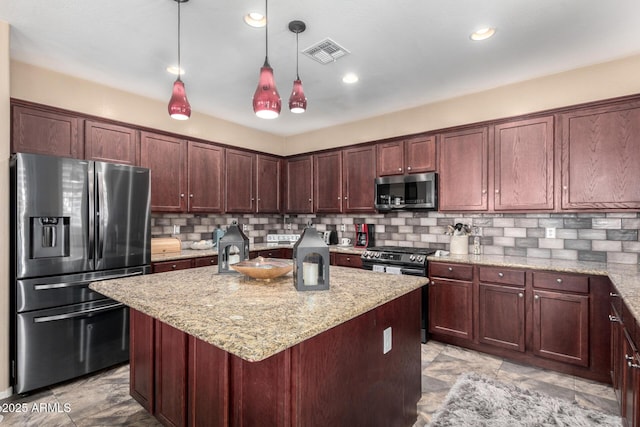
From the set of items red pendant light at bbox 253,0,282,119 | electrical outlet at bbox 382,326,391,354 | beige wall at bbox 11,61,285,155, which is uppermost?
beige wall at bbox 11,61,285,155

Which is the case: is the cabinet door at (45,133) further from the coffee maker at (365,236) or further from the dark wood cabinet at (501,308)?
the dark wood cabinet at (501,308)

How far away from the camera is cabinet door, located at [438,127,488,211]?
11.2 feet

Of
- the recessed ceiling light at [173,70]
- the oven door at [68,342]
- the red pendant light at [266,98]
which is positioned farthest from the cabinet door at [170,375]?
the recessed ceiling light at [173,70]

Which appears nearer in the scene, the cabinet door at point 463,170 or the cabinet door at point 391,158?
the cabinet door at point 463,170

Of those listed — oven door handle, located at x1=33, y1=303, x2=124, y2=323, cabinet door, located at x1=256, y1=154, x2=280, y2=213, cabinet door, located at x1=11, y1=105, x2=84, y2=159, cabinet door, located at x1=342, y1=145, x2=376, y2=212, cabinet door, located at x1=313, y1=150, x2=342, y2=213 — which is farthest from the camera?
cabinet door, located at x1=256, y1=154, x2=280, y2=213

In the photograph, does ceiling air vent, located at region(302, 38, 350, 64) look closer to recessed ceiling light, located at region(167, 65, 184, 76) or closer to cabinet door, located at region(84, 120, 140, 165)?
recessed ceiling light, located at region(167, 65, 184, 76)

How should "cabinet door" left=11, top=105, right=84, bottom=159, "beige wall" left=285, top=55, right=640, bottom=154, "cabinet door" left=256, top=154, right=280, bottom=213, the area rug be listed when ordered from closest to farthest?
1. the area rug
2. "cabinet door" left=11, top=105, right=84, bottom=159
3. "beige wall" left=285, top=55, right=640, bottom=154
4. "cabinet door" left=256, top=154, right=280, bottom=213

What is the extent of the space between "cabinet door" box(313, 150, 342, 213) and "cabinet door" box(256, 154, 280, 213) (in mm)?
648

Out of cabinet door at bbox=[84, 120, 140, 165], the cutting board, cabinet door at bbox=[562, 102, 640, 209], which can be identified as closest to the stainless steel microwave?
cabinet door at bbox=[562, 102, 640, 209]

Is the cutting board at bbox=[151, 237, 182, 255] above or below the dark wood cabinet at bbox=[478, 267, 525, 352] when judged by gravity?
above

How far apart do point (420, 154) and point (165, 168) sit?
9.67 feet

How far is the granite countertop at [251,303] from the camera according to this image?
3.55 ft

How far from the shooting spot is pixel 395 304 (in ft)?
6.20

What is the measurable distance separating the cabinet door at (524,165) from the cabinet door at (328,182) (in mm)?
1951
